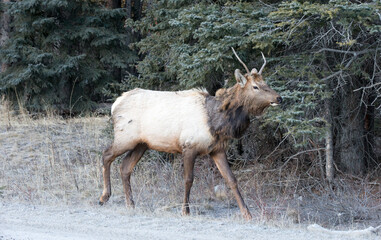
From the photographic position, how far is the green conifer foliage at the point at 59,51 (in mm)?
18016

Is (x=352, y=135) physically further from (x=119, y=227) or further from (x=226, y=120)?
(x=119, y=227)

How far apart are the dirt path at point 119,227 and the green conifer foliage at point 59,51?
9995 millimetres

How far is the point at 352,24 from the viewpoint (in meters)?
9.59

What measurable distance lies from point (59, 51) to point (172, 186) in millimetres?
10517

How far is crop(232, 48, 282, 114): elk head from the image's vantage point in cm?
837

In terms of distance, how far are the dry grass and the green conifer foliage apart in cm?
319

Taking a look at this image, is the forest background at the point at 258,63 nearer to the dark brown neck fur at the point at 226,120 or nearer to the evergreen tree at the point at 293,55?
the evergreen tree at the point at 293,55

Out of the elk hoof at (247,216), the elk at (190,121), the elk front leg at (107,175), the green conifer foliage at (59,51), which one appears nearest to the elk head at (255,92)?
the elk at (190,121)

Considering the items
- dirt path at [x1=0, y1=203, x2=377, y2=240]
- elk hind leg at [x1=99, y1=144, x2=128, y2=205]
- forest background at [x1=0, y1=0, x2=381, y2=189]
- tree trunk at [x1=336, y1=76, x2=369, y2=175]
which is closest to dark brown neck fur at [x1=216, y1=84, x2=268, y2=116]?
forest background at [x1=0, y1=0, x2=381, y2=189]

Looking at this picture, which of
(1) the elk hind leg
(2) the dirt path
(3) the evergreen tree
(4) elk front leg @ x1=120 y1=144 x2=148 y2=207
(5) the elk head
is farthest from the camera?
(4) elk front leg @ x1=120 y1=144 x2=148 y2=207

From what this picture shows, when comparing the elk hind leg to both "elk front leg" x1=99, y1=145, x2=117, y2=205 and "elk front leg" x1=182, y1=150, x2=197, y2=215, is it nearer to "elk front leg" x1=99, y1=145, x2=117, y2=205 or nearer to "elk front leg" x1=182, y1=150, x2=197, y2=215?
"elk front leg" x1=99, y1=145, x2=117, y2=205

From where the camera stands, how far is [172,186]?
10.8 meters

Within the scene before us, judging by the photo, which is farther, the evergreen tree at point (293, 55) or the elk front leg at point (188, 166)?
the evergreen tree at point (293, 55)

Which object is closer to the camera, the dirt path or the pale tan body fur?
the dirt path
